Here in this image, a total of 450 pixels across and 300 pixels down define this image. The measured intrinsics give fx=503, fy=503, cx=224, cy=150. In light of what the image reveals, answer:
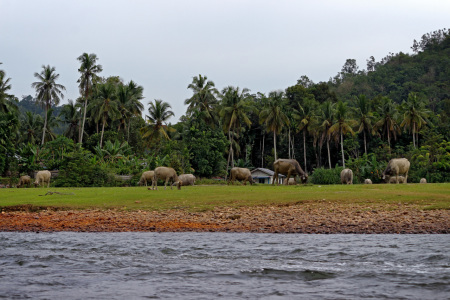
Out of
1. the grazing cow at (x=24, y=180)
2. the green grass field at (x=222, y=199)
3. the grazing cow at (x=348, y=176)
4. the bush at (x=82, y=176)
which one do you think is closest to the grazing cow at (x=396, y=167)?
the grazing cow at (x=348, y=176)

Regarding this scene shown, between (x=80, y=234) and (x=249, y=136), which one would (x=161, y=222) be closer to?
(x=80, y=234)

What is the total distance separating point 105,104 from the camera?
7512 centimetres

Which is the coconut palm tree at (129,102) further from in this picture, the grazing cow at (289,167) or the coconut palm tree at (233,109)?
the grazing cow at (289,167)

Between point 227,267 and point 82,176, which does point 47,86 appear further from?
point 227,267

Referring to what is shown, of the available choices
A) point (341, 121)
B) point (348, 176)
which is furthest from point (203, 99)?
point (348, 176)

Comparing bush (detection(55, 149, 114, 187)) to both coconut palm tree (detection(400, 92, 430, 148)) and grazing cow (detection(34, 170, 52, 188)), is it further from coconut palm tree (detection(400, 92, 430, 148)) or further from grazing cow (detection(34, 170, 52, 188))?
coconut palm tree (detection(400, 92, 430, 148))

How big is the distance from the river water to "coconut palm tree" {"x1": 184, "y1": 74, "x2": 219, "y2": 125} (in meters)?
68.1

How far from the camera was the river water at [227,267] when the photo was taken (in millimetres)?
8109

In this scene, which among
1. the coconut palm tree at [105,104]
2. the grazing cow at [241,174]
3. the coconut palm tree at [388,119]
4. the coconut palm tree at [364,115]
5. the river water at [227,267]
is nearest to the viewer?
the river water at [227,267]

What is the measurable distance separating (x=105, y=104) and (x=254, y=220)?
6071 cm

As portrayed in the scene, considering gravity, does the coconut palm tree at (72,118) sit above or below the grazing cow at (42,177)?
above

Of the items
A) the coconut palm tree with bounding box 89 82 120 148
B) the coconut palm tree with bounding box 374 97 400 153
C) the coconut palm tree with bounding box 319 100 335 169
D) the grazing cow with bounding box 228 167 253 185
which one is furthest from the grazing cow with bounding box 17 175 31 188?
the coconut palm tree with bounding box 374 97 400 153

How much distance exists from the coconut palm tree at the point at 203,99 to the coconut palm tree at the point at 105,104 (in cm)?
1287

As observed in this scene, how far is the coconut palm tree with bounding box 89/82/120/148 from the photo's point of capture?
245 feet
